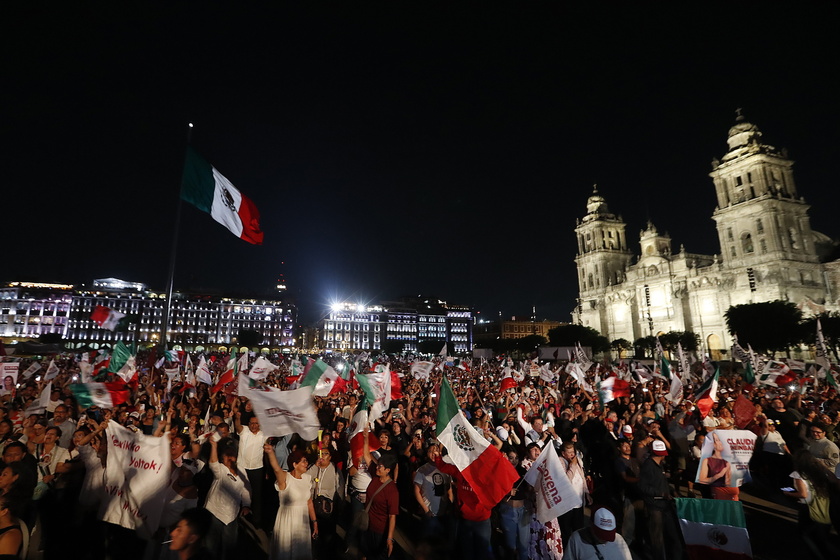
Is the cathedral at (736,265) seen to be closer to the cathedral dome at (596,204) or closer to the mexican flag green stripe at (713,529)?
the cathedral dome at (596,204)

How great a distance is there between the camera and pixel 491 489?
18.4ft

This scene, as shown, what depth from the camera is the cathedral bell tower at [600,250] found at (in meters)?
96.1

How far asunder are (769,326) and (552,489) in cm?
5756

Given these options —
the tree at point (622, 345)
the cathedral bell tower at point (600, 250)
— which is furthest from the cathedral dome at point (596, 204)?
the tree at point (622, 345)

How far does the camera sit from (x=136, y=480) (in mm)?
5055

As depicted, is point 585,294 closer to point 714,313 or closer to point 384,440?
point 714,313

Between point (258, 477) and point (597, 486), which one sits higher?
point (258, 477)

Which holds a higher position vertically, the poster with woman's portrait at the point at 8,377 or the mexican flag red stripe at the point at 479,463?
the poster with woman's portrait at the point at 8,377

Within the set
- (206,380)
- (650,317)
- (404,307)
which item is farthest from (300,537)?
(404,307)

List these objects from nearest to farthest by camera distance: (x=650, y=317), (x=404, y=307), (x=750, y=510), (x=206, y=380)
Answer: (x=750, y=510), (x=206, y=380), (x=650, y=317), (x=404, y=307)

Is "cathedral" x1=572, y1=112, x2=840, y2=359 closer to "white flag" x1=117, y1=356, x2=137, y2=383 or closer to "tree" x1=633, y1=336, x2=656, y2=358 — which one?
"tree" x1=633, y1=336, x2=656, y2=358

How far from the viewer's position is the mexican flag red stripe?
5.56 m

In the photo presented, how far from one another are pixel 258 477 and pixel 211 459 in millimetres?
1956

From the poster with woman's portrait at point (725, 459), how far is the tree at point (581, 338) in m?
73.3
